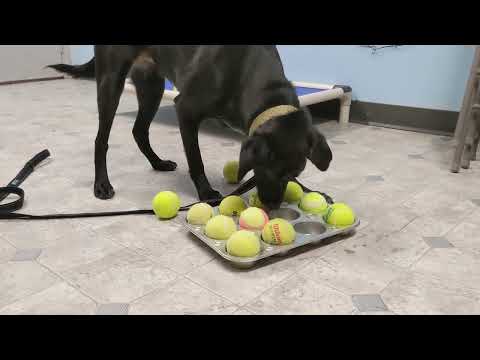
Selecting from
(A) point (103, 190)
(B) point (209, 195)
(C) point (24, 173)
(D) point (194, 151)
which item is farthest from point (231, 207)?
(C) point (24, 173)

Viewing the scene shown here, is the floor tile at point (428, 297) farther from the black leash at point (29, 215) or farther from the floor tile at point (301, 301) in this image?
the black leash at point (29, 215)

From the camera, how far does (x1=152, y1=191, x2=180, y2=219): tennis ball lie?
1.91 metres

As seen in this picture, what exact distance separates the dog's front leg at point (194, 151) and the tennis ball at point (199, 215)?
1.02 feet

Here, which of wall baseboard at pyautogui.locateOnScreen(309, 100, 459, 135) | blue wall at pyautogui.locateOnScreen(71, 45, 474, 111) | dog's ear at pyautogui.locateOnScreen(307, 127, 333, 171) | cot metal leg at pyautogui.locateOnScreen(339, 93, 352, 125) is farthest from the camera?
cot metal leg at pyautogui.locateOnScreen(339, 93, 352, 125)

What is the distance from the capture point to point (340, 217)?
1759 mm

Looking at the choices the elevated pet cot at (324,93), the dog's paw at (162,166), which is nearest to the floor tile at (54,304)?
the dog's paw at (162,166)

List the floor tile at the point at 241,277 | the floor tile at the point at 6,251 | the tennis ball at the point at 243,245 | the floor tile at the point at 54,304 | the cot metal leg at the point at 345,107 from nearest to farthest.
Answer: the floor tile at the point at 54,304, the floor tile at the point at 241,277, the tennis ball at the point at 243,245, the floor tile at the point at 6,251, the cot metal leg at the point at 345,107

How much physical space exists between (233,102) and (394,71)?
7.41 feet

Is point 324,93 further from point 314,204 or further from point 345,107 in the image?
point 314,204

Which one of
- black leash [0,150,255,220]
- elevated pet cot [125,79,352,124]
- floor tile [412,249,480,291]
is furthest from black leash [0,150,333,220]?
elevated pet cot [125,79,352,124]

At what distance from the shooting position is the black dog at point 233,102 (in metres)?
1.69

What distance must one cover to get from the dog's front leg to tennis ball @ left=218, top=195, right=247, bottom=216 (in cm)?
25

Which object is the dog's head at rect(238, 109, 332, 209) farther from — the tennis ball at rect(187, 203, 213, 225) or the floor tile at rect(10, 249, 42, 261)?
the floor tile at rect(10, 249, 42, 261)
